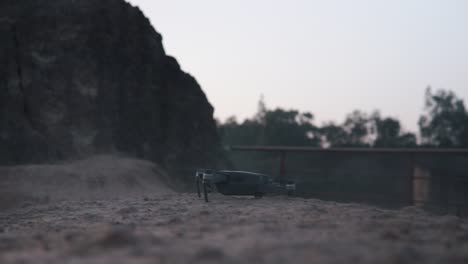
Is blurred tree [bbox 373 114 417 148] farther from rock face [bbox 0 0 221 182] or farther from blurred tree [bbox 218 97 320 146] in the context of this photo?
rock face [bbox 0 0 221 182]

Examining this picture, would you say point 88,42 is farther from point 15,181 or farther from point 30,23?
point 15,181

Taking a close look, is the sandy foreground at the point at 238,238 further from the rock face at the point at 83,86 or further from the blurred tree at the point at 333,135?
the blurred tree at the point at 333,135

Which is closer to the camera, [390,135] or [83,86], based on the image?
[83,86]

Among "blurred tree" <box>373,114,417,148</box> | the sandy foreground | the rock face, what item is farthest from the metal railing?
"blurred tree" <box>373,114,417,148</box>

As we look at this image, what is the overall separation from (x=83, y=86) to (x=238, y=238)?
13.3 m

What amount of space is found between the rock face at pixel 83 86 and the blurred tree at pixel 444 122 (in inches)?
1109

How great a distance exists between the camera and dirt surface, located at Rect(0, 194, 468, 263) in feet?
15.0

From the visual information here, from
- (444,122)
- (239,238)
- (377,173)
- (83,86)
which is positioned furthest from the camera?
(444,122)

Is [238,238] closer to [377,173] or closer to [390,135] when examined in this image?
[377,173]

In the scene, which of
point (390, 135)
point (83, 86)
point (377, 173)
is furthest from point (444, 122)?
point (83, 86)

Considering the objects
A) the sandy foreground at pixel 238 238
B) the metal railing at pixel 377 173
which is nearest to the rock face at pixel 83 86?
the metal railing at pixel 377 173

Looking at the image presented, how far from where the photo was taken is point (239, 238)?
5.61m

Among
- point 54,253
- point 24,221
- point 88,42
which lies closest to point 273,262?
point 54,253

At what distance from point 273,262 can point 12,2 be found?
16663 mm
